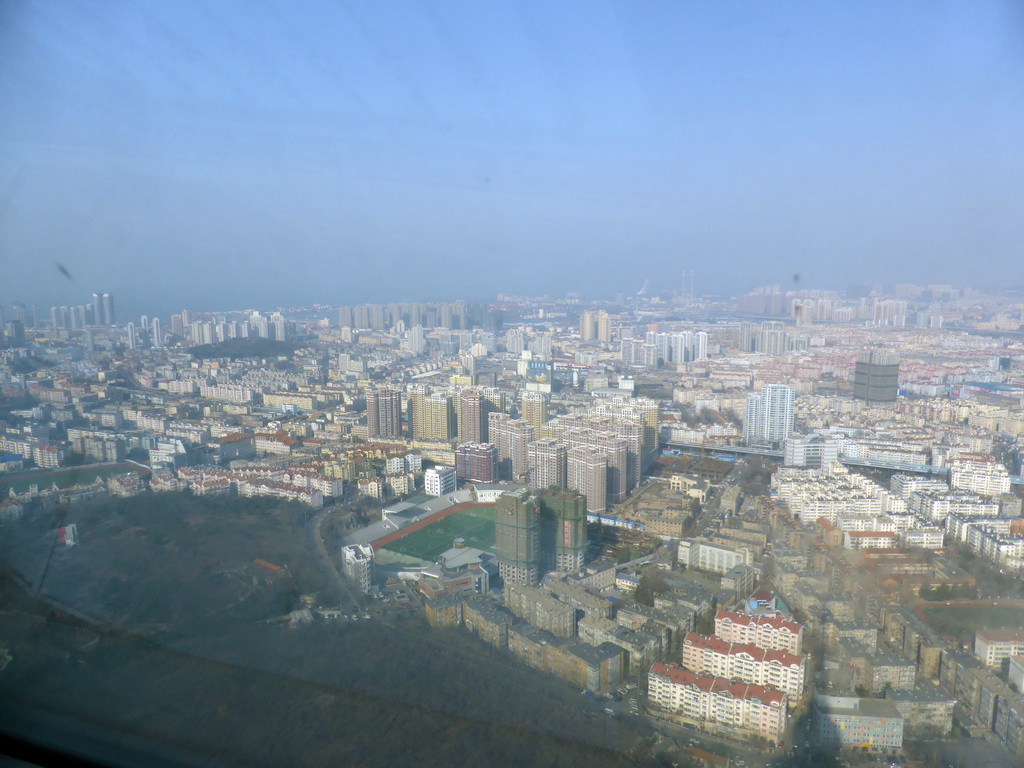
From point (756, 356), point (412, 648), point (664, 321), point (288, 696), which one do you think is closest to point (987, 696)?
point (412, 648)

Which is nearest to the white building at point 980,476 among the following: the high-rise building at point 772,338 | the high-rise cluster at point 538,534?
the high-rise building at point 772,338

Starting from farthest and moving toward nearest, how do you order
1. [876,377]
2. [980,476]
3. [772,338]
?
[772,338], [876,377], [980,476]

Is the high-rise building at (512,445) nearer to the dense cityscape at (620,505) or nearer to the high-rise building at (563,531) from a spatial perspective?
the dense cityscape at (620,505)

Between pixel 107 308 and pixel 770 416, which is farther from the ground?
pixel 107 308

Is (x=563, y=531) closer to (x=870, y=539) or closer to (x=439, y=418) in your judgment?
(x=870, y=539)

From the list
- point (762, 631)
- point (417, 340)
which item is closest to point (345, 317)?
point (417, 340)

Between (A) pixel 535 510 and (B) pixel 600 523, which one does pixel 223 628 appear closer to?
(A) pixel 535 510


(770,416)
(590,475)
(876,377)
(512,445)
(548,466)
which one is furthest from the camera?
(770,416)
